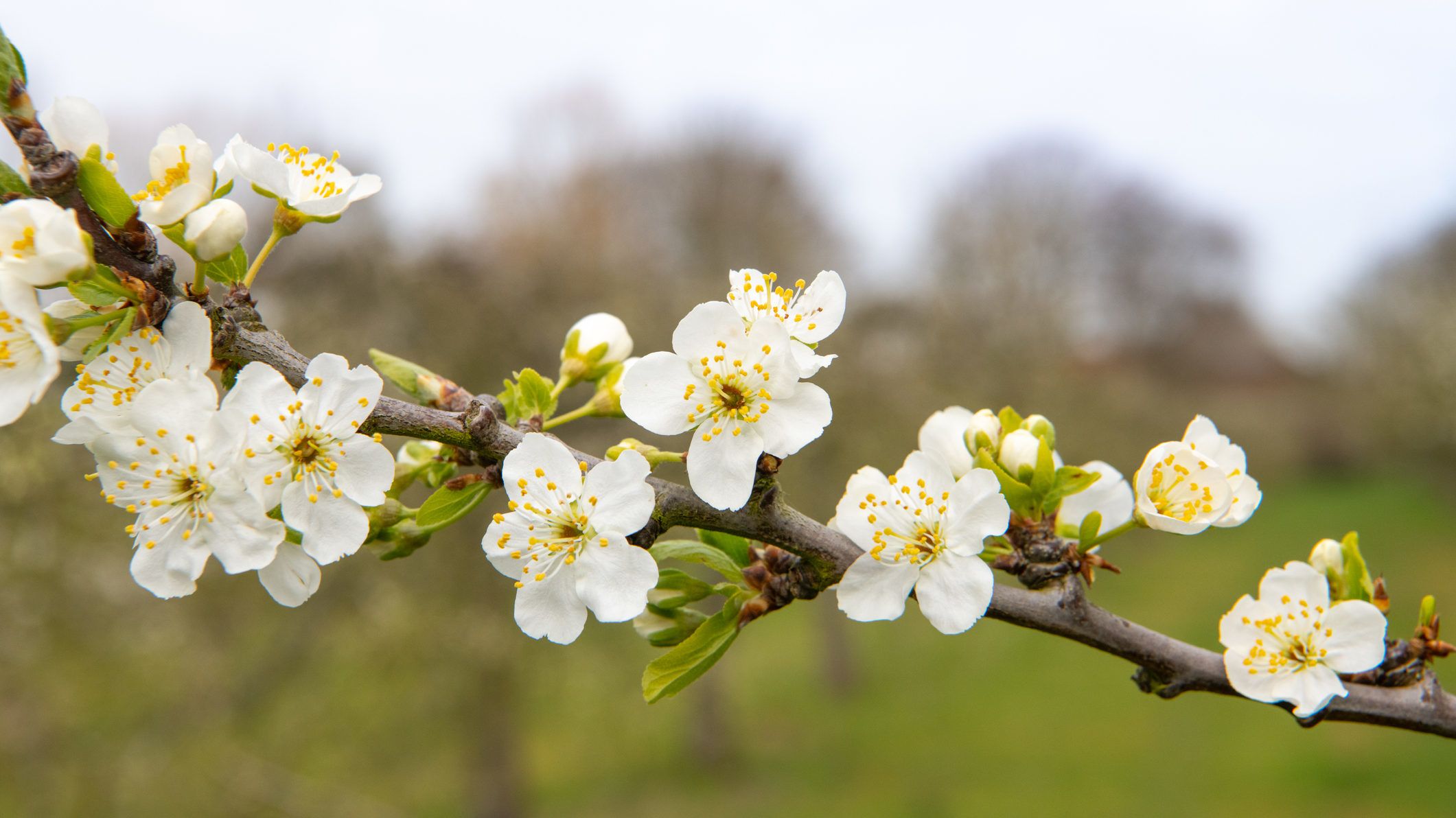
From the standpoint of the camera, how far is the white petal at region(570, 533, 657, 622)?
97 cm

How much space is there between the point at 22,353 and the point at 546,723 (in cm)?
Result: 829

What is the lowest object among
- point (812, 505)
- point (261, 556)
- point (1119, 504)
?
point (812, 505)

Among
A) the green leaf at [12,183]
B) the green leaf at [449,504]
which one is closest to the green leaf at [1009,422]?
the green leaf at [449,504]

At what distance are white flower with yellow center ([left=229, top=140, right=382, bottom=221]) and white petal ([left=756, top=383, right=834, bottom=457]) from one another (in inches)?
21.6

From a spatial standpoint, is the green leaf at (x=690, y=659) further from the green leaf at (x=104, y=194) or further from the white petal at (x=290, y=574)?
the green leaf at (x=104, y=194)

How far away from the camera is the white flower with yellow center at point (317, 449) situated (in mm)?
929

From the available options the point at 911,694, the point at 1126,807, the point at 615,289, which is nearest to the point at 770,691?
the point at 911,694

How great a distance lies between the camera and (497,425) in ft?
3.26

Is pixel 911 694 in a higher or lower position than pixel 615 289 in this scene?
lower

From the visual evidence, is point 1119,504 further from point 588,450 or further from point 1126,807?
point 1126,807

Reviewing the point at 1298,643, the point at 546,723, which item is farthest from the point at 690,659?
the point at 546,723

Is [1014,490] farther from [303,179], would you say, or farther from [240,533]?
[303,179]

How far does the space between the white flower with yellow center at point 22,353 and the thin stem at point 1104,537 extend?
1.10 metres

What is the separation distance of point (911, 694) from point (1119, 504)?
392 inches
